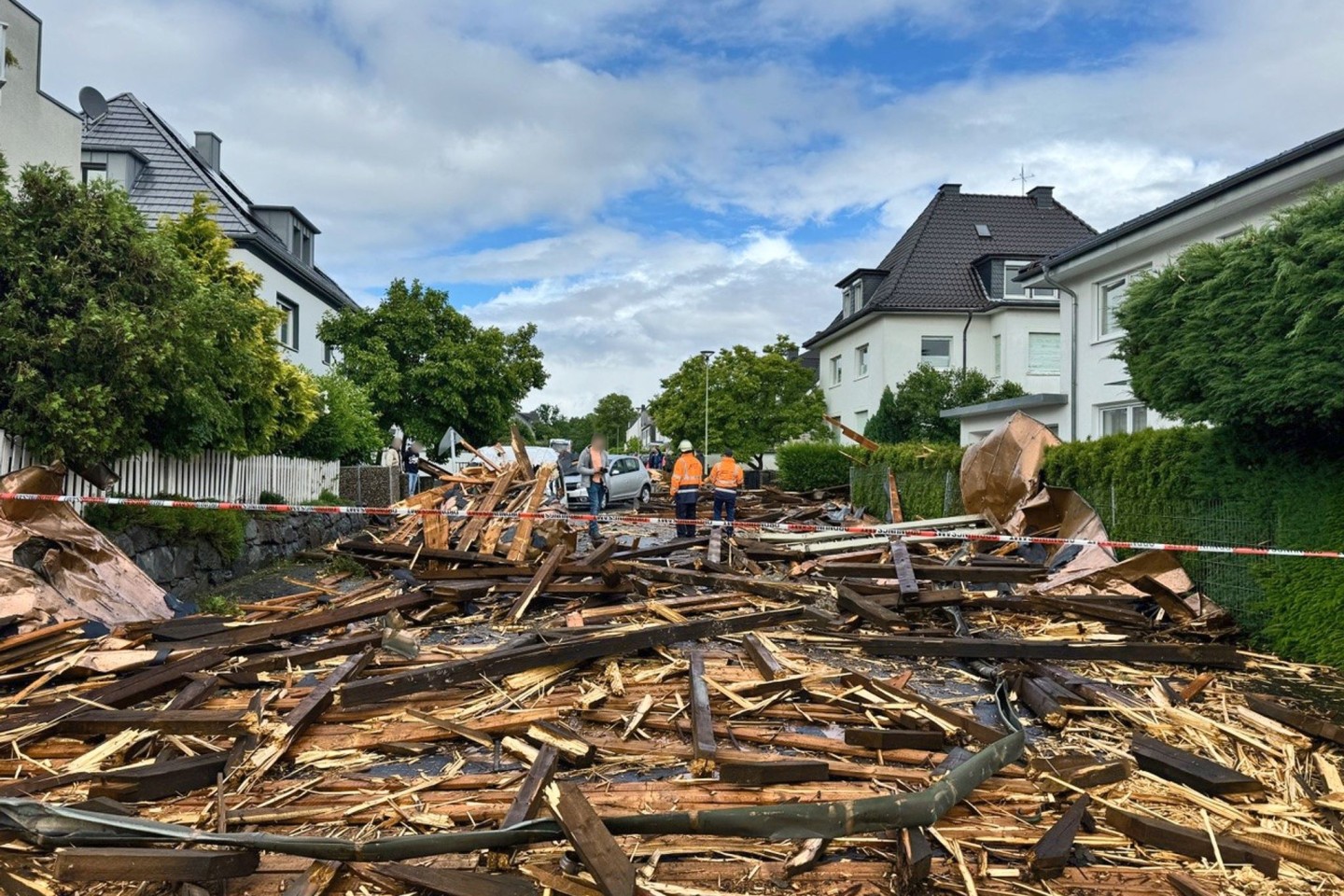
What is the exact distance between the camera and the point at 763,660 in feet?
22.1

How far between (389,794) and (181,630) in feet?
14.4

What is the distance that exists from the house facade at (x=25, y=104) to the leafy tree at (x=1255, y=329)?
61.2 ft

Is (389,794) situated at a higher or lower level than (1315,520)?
lower

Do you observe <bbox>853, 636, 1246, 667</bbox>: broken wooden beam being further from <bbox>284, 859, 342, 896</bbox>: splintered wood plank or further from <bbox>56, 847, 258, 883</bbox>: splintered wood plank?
<bbox>56, 847, 258, 883</bbox>: splintered wood plank

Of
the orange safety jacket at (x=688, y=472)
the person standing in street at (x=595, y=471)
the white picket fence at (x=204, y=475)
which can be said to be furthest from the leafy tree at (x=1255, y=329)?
the person standing in street at (x=595, y=471)

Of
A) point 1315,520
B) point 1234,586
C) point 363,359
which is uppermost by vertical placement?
point 363,359

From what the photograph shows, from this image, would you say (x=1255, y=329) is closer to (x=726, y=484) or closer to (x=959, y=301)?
(x=726, y=484)

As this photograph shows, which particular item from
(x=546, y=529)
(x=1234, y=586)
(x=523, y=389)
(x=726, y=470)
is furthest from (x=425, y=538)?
(x=523, y=389)

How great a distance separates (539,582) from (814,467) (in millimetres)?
22996

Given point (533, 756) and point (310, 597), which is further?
point (310, 597)

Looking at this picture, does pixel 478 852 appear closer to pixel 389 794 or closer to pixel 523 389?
pixel 389 794

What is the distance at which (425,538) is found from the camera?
12.1 m

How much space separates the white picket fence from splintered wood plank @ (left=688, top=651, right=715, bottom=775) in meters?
7.55

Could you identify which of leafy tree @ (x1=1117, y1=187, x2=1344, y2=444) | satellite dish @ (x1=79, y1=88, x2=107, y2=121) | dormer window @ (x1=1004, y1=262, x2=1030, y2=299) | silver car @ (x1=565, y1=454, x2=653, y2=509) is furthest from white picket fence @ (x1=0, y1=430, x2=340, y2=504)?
dormer window @ (x1=1004, y1=262, x2=1030, y2=299)
